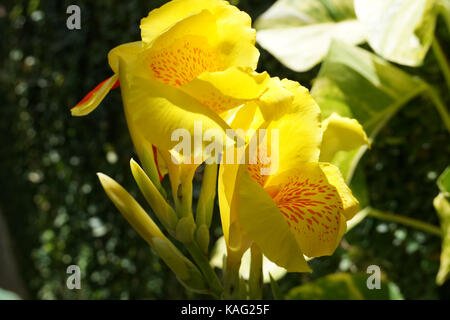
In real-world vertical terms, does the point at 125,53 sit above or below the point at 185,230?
above

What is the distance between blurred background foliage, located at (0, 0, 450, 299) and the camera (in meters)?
1.53

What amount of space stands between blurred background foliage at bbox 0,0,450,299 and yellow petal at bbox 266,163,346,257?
767 millimetres

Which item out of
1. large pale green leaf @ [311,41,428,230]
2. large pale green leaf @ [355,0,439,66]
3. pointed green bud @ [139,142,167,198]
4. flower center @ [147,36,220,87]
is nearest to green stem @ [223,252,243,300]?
pointed green bud @ [139,142,167,198]

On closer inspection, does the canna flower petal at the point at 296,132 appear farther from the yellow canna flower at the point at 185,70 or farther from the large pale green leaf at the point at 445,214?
the large pale green leaf at the point at 445,214

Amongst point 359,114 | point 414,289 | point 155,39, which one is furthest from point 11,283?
point 155,39

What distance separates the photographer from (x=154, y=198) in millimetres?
597

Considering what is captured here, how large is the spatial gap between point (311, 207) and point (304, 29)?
709mm

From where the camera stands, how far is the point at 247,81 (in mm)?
522

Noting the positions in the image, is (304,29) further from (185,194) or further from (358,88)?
(185,194)

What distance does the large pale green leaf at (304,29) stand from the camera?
1.10 m

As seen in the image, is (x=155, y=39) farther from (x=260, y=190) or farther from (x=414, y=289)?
(x=414, y=289)

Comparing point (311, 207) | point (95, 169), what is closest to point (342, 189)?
point (311, 207)

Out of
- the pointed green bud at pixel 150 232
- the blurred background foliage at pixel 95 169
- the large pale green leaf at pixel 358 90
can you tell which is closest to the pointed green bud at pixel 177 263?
the pointed green bud at pixel 150 232

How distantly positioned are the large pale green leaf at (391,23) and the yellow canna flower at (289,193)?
40 cm
